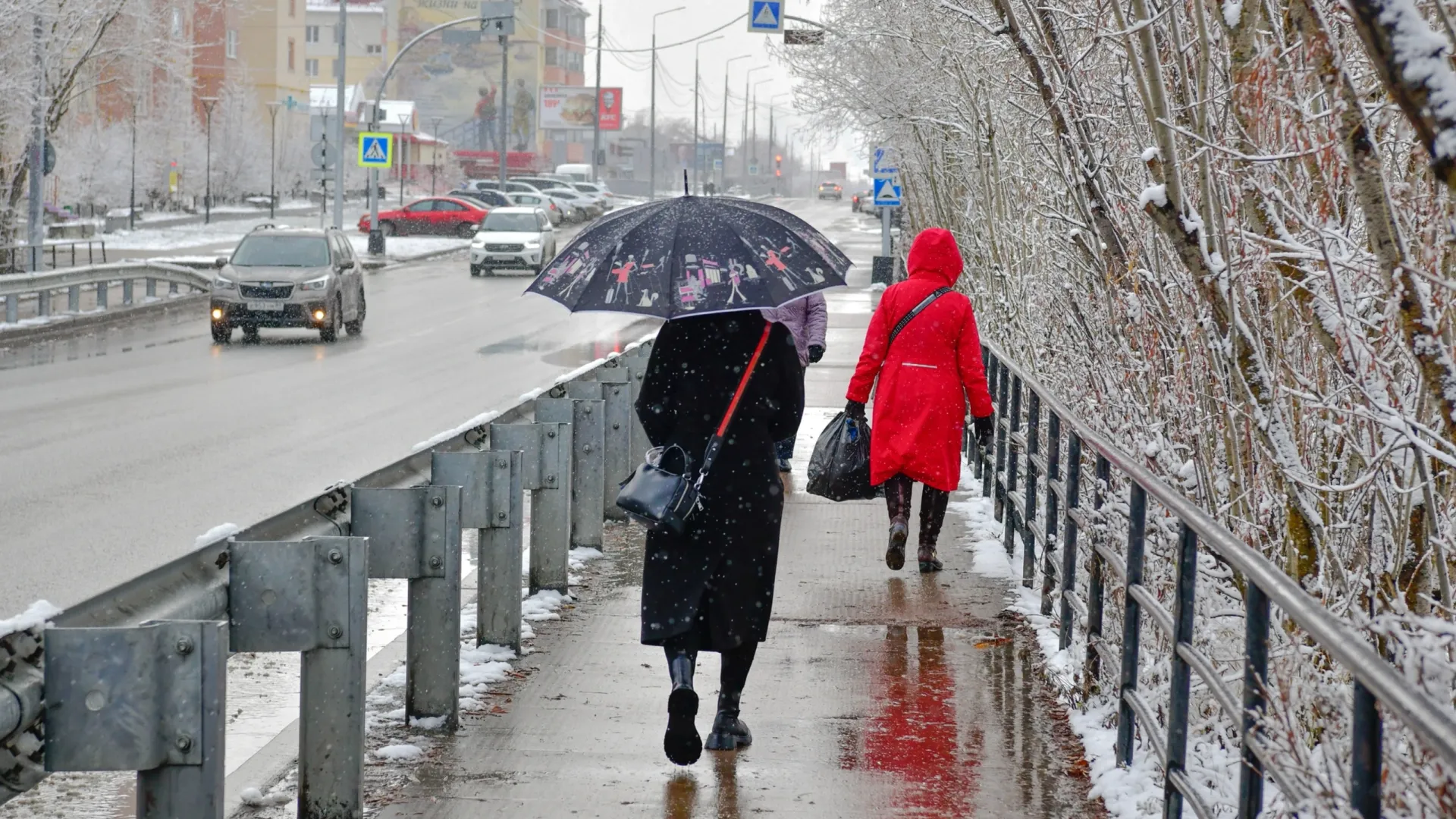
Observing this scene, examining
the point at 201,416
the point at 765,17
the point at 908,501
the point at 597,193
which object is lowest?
the point at 201,416

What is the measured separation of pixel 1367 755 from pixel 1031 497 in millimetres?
5746

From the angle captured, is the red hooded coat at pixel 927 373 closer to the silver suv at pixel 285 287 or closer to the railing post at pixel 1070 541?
the railing post at pixel 1070 541

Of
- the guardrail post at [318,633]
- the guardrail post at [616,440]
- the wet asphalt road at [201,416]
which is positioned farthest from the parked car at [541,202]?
the guardrail post at [318,633]

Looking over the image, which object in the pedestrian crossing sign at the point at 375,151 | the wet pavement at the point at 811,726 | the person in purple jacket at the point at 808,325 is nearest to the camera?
the wet pavement at the point at 811,726

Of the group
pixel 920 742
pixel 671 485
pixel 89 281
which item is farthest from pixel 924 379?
pixel 89 281

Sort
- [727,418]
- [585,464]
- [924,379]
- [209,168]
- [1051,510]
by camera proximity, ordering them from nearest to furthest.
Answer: [727,418] < [1051,510] < [924,379] < [585,464] < [209,168]

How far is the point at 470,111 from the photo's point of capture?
141 m

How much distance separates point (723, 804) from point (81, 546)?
5.75 meters

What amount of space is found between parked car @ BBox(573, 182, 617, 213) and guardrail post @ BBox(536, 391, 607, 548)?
69342 mm

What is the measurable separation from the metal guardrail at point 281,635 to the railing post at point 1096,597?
2096 millimetres

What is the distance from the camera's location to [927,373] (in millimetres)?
8461

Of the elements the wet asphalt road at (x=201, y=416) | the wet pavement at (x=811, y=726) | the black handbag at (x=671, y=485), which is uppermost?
the black handbag at (x=671, y=485)

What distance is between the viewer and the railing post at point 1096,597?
592cm

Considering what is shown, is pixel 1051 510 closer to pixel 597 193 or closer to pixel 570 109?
pixel 597 193
